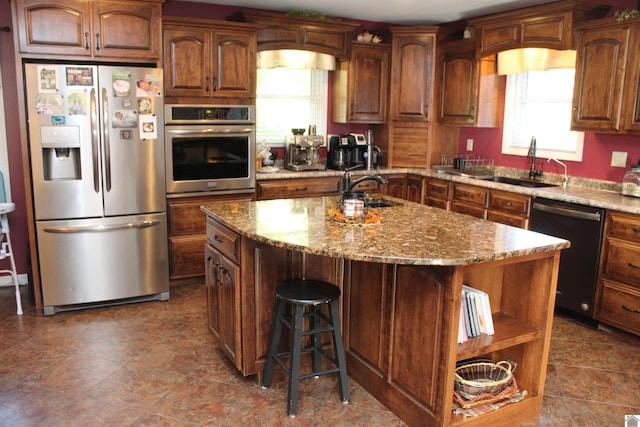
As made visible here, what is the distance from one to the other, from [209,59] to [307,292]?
8.50 ft

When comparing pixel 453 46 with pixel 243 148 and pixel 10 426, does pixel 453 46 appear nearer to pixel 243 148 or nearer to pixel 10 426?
pixel 243 148

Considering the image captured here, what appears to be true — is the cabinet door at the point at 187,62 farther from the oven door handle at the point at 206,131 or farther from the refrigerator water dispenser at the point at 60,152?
the refrigerator water dispenser at the point at 60,152

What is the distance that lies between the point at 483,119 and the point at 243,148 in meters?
2.31

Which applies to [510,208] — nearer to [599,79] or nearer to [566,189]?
[566,189]

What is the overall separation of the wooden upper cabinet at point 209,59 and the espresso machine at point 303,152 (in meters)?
0.72

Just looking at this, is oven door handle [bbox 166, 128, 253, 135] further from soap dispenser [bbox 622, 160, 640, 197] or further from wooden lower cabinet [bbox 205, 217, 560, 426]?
soap dispenser [bbox 622, 160, 640, 197]

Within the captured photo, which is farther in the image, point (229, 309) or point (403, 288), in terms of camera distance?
point (229, 309)

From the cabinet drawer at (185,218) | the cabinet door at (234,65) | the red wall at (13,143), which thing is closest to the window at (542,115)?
the cabinet door at (234,65)

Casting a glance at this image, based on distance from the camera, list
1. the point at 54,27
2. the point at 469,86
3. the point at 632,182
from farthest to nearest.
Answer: the point at 469,86, the point at 632,182, the point at 54,27

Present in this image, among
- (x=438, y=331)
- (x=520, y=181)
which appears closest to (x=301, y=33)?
(x=520, y=181)

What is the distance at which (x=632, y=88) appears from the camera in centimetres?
395

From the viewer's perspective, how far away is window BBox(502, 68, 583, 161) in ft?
15.8

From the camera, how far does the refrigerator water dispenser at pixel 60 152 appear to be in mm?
3846

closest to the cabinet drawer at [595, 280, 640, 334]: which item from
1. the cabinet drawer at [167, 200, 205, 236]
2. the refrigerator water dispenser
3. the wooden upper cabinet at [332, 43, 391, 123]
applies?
the wooden upper cabinet at [332, 43, 391, 123]
